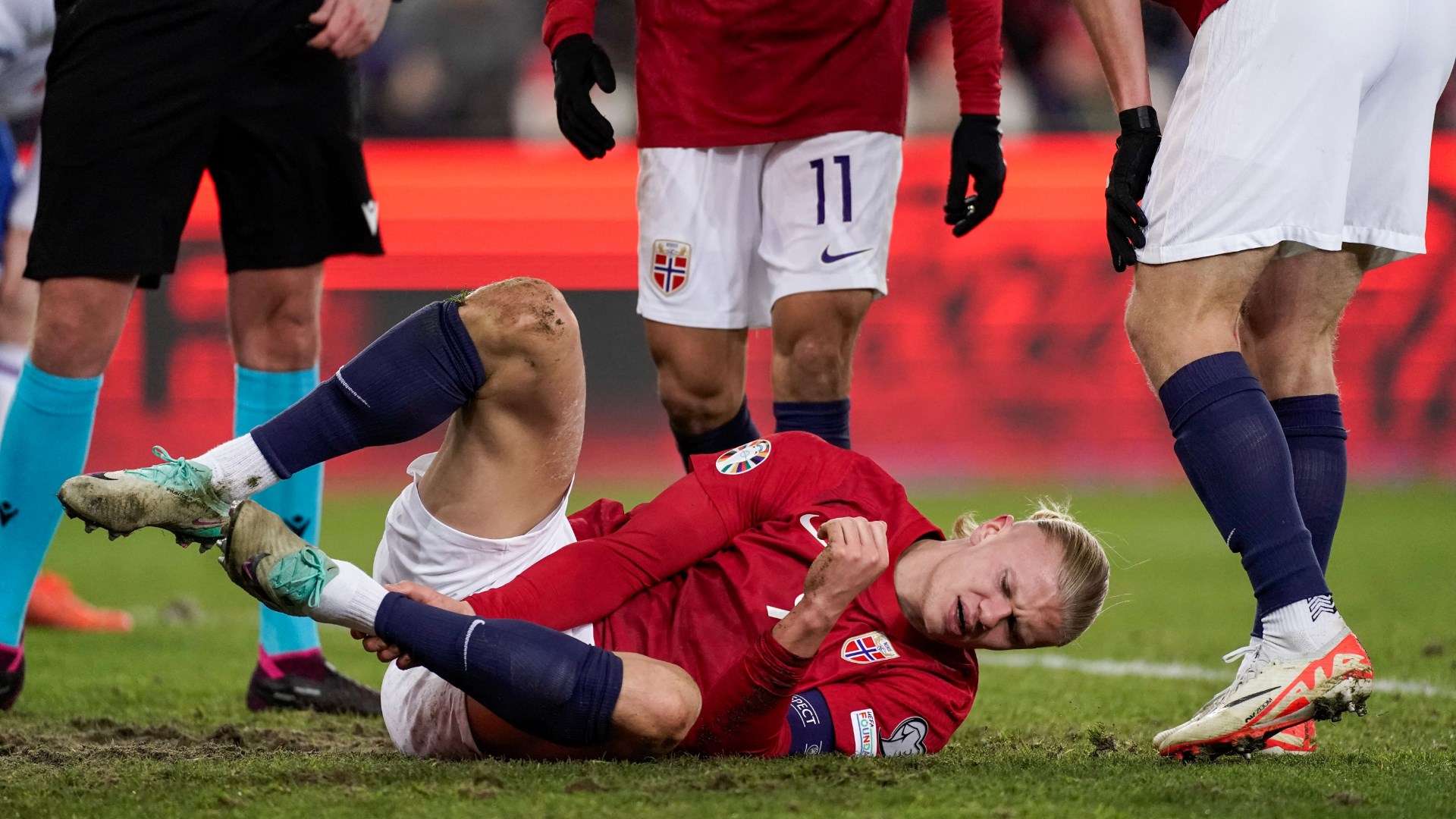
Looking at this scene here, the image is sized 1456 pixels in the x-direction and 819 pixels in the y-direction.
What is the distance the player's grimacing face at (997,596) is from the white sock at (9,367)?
3310 mm

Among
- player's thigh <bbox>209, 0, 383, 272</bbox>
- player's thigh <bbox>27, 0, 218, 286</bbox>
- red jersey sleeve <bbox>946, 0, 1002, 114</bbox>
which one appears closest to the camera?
Answer: player's thigh <bbox>27, 0, 218, 286</bbox>

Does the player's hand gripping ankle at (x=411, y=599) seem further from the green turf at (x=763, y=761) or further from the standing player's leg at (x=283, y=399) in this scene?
the standing player's leg at (x=283, y=399)

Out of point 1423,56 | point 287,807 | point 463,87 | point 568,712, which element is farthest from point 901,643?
point 463,87

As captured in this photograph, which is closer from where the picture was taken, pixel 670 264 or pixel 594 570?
pixel 594 570

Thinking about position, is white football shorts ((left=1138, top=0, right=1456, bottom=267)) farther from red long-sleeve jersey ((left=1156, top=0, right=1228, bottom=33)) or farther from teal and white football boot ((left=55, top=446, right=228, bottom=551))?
teal and white football boot ((left=55, top=446, right=228, bottom=551))

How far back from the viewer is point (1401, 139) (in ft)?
8.96

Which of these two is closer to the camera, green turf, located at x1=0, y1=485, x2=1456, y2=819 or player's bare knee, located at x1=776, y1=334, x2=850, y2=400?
green turf, located at x1=0, y1=485, x2=1456, y2=819

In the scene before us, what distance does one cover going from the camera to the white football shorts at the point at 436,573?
8.65ft

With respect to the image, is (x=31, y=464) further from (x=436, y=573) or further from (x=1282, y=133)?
(x=1282, y=133)

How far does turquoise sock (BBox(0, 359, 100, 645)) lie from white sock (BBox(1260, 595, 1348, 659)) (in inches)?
94.6

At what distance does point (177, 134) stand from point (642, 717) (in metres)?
1.78

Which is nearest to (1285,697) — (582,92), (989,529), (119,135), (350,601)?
(989,529)

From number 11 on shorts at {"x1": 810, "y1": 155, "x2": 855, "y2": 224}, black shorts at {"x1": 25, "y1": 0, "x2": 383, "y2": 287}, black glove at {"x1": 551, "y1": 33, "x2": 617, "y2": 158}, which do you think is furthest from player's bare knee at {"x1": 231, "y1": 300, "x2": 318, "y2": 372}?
number 11 on shorts at {"x1": 810, "y1": 155, "x2": 855, "y2": 224}

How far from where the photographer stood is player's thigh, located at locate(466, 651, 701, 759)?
93.4 inches
